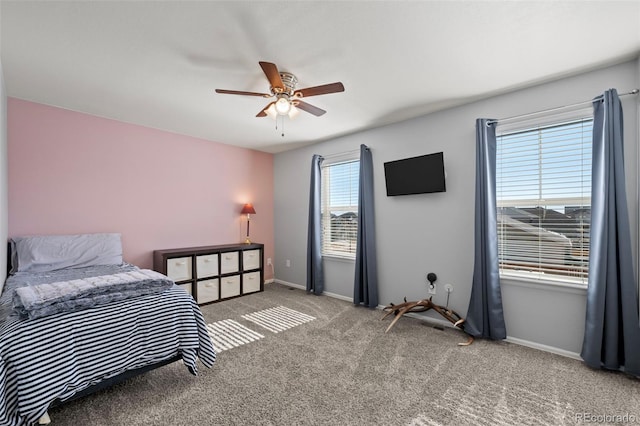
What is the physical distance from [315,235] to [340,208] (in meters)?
0.57

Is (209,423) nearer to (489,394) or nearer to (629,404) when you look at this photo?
(489,394)

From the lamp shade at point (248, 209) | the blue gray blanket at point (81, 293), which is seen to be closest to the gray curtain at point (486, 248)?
the blue gray blanket at point (81, 293)

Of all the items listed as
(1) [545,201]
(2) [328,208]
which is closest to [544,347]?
(1) [545,201]

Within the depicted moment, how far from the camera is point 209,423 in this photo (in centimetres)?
170

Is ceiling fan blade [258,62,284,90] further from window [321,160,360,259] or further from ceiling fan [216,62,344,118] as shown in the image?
window [321,160,360,259]

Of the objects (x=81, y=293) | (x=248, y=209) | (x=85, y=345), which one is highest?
(x=248, y=209)

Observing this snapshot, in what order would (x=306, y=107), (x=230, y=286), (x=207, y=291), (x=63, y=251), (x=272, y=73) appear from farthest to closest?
(x=230, y=286)
(x=207, y=291)
(x=63, y=251)
(x=306, y=107)
(x=272, y=73)

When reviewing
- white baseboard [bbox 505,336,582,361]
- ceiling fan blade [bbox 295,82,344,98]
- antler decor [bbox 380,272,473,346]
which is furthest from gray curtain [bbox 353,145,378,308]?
ceiling fan blade [bbox 295,82,344,98]

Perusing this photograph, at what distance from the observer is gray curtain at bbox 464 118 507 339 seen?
2.79m

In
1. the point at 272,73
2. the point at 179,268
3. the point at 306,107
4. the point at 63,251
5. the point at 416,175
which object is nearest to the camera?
the point at 272,73

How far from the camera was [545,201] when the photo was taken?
8.69 ft

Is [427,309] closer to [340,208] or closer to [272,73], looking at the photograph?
[340,208]

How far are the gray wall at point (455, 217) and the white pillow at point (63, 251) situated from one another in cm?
283

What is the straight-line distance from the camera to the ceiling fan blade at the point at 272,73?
191cm
